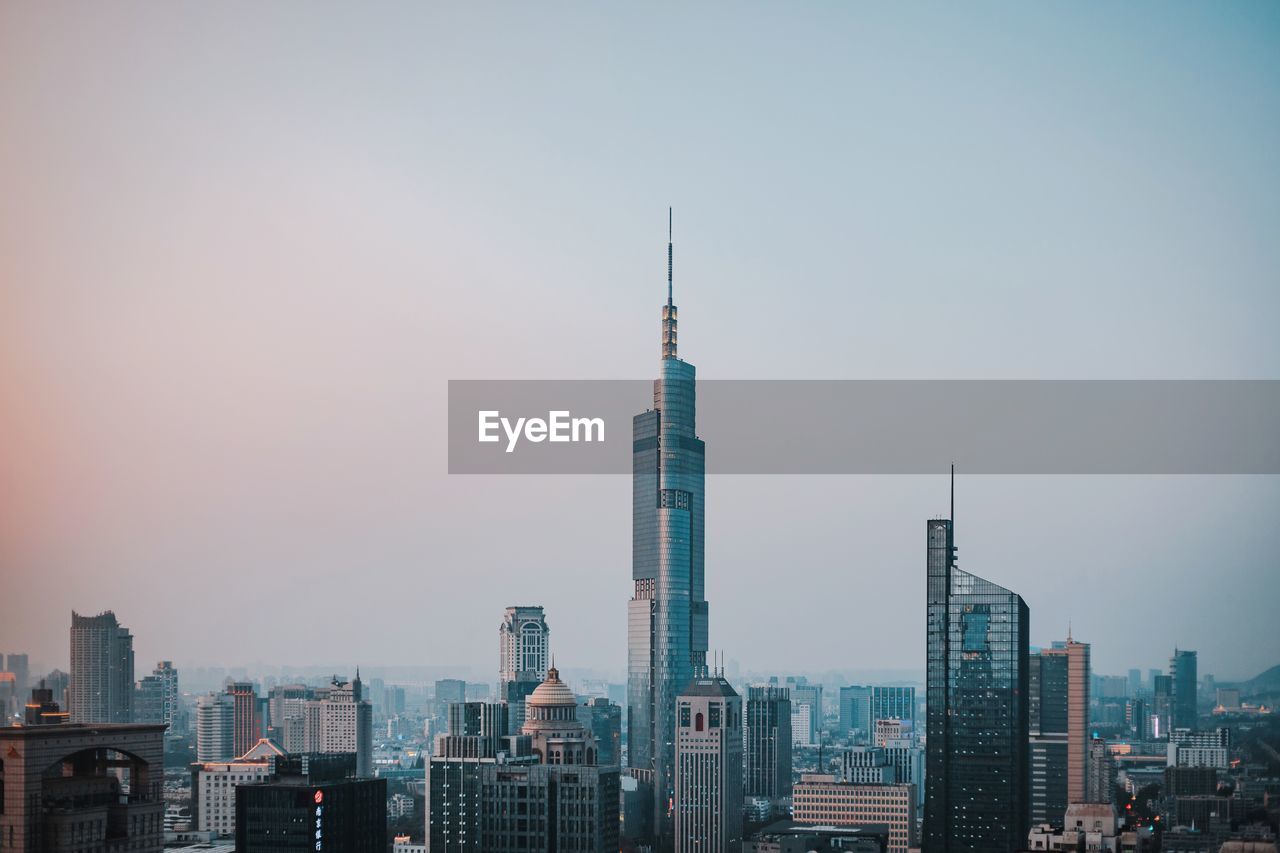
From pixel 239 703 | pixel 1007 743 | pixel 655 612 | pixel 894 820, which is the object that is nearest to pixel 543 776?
pixel 1007 743

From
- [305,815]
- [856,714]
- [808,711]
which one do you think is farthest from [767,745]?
[305,815]

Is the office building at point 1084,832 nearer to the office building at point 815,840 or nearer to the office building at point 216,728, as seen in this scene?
the office building at point 815,840

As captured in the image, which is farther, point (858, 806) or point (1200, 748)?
point (858, 806)

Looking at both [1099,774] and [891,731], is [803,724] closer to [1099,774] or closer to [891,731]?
[891,731]

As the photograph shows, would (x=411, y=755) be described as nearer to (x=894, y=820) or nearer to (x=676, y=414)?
(x=676, y=414)

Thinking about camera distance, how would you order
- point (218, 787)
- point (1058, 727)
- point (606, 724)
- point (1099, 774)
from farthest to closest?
point (606, 724), point (1058, 727), point (218, 787), point (1099, 774)

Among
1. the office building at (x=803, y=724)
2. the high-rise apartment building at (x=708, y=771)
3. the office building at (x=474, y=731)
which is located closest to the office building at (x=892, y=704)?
the office building at (x=803, y=724)
